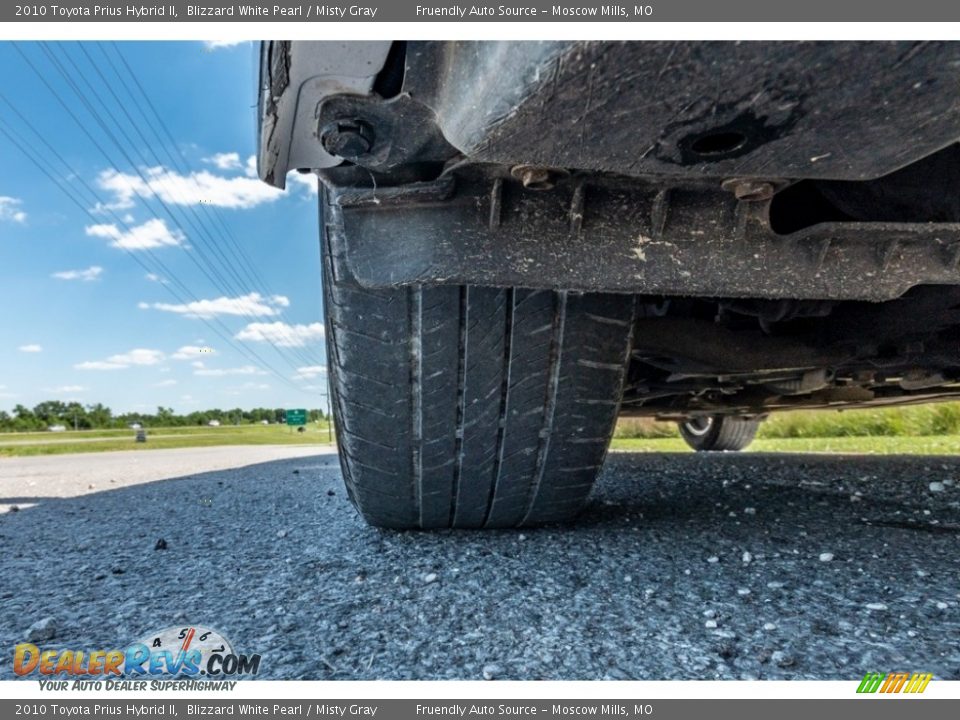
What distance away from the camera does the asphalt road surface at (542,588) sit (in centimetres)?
76

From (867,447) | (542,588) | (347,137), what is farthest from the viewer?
(867,447)

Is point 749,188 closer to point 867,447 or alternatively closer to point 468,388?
point 468,388

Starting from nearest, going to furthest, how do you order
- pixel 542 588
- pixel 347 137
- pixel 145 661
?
pixel 347 137 < pixel 145 661 < pixel 542 588

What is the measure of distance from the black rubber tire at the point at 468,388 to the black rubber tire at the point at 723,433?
346cm

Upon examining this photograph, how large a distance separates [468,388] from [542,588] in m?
0.39

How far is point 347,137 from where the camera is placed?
684mm

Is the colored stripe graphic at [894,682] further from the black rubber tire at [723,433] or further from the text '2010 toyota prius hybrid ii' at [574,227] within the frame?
the black rubber tire at [723,433]

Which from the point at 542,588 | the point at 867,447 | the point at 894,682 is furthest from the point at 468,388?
the point at 867,447

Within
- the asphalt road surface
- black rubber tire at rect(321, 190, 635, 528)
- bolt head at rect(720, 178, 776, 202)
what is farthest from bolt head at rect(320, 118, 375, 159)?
the asphalt road surface

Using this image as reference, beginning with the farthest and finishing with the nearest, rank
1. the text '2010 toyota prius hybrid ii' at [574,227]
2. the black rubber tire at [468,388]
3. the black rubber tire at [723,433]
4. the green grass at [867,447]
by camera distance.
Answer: the black rubber tire at [723,433] → the green grass at [867,447] → the black rubber tire at [468,388] → the text '2010 toyota prius hybrid ii' at [574,227]

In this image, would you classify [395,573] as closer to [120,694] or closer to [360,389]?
[360,389]

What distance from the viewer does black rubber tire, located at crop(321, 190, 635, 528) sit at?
1064mm

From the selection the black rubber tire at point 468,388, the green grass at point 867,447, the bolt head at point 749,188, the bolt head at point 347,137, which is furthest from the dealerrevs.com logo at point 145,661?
the green grass at point 867,447

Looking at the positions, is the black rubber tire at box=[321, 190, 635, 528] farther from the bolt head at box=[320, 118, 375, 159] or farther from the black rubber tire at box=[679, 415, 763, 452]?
the black rubber tire at box=[679, 415, 763, 452]
